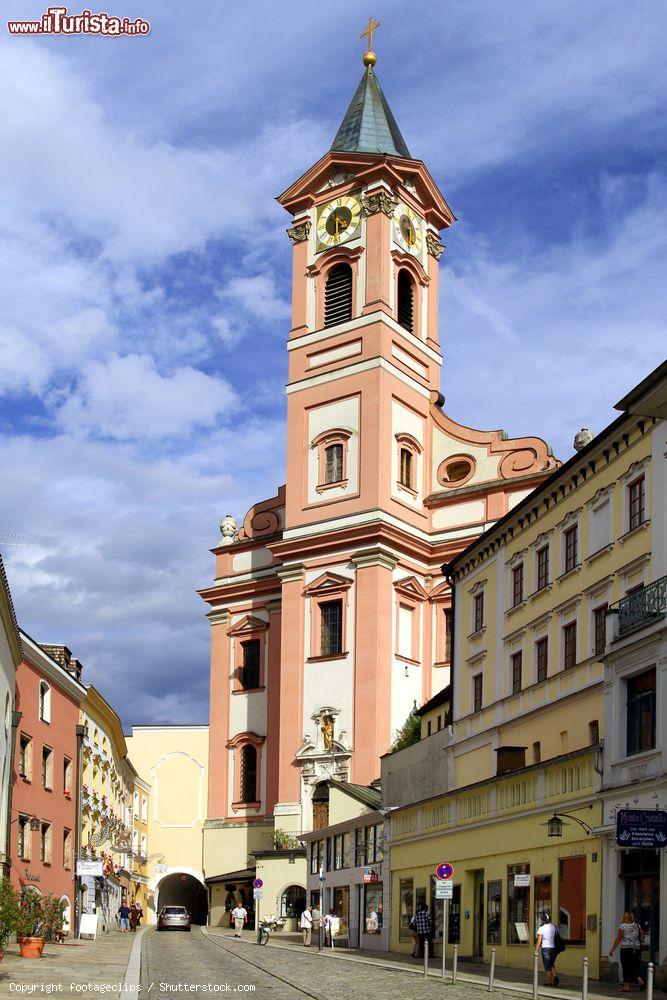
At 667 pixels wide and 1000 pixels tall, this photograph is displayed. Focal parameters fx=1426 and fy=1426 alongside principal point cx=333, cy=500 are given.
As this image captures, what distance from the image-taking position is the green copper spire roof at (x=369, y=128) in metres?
70.6

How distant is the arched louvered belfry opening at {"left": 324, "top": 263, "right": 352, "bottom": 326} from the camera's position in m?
66.6

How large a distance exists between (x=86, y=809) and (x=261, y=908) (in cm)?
858

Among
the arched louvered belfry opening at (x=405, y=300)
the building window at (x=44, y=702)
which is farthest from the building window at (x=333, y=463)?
the building window at (x=44, y=702)

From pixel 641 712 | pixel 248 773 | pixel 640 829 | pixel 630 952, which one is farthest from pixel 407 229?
pixel 630 952

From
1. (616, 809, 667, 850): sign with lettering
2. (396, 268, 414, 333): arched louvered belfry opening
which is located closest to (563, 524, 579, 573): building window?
(616, 809, 667, 850): sign with lettering

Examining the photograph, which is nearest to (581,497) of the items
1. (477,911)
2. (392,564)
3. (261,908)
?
(477,911)

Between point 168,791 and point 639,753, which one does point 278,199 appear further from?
point 639,753

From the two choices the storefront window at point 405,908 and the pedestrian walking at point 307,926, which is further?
the pedestrian walking at point 307,926

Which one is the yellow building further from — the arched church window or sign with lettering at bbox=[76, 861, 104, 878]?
the arched church window

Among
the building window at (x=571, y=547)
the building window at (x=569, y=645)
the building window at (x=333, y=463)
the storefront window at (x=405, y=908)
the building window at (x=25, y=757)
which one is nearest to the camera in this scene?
the building window at (x=569, y=645)

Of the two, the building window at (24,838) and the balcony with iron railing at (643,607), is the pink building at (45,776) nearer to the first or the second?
the building window at (24,838)

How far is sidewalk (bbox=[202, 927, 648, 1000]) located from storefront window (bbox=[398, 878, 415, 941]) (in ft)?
1.98

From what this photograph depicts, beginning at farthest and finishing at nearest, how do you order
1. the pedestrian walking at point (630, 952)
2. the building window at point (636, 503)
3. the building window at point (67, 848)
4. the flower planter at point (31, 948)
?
1. the building window at point (67, 848)
2. the building window at point (636, 503)
3. the flower planter at point (31, 948)
4. the pedestrian walking at point (630, 952)

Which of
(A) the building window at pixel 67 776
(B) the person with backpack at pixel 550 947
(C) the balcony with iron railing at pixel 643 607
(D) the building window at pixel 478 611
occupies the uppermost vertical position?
(D) the building window at pixel 478 611
